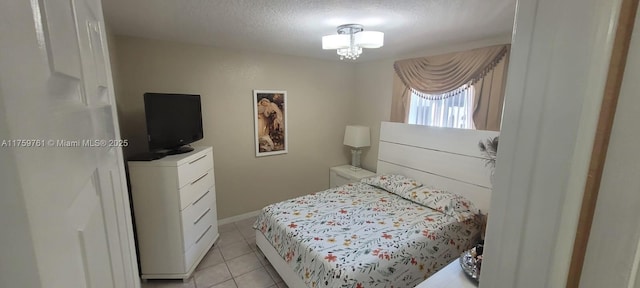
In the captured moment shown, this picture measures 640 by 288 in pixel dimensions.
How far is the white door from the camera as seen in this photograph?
246mm

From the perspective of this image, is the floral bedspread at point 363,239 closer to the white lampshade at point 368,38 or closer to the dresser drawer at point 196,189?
the dresser drawer at point 196,189

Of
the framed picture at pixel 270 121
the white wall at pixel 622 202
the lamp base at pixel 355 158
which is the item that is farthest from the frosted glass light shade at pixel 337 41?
the lamp base at pixel 355 158

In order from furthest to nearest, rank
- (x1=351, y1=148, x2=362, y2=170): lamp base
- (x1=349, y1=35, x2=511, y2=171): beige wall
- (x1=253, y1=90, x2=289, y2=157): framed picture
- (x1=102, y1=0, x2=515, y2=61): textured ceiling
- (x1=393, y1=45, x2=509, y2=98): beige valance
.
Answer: (x1=351, y1=148, x2=362, y2=170): lamp base
(x1=349, y1=35, x2=511, y2=171): beige wall
(x1=253, y1=90, x2=289, y2=157): framed picture
(x1=393, y1=45, x2=509, y2=98): beige valance
(x1=102, y1=0, x2=515, y2=61): textured ceiling

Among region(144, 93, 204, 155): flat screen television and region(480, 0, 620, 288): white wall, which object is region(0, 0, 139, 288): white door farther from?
region(144, 93, 204, 155): flat screen television

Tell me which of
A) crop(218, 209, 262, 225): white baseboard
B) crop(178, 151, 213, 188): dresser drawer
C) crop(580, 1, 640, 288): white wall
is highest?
crop(580, 1, 640, 288): white wall

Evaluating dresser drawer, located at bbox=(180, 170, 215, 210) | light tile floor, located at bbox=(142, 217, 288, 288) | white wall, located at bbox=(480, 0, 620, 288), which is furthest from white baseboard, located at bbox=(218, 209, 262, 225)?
white wall, located at bbox=(480, 0, 620, 288)

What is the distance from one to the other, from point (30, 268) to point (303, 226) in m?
1.93

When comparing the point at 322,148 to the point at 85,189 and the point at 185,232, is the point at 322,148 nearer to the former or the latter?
the point at 185,232

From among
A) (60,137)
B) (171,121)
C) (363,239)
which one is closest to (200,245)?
(171,121)

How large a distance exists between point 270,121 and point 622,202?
10.4ft

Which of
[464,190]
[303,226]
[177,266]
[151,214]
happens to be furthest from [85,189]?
[464,190]

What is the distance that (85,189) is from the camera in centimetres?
A: 46

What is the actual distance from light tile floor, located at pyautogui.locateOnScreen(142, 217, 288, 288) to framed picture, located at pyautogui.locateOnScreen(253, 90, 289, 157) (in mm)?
1108

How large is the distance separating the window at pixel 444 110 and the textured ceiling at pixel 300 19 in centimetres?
58
